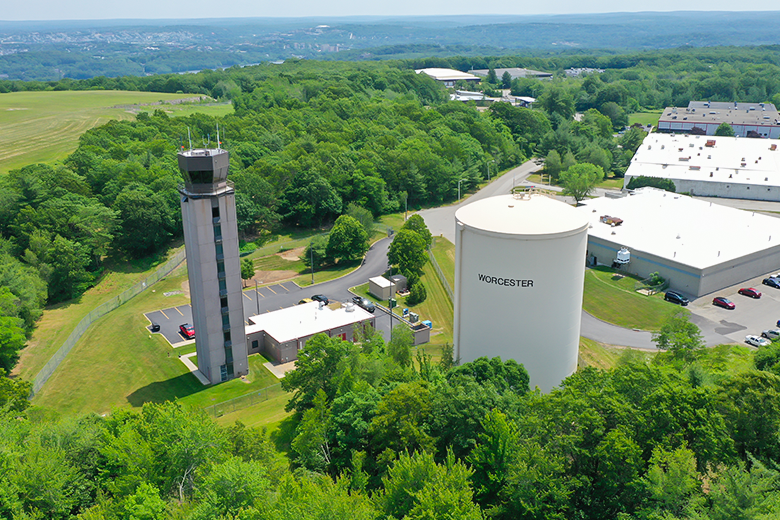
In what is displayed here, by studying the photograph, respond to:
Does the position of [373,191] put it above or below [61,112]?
below

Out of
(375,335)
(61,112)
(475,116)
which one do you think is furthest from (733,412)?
(61,112)

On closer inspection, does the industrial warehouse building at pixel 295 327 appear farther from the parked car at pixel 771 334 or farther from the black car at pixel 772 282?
the black car at pixel 772 282

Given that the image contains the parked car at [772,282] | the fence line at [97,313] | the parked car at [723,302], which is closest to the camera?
the fence line at [97,313]

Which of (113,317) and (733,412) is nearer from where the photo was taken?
(733,412)

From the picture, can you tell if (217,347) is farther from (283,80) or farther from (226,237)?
(283,80)

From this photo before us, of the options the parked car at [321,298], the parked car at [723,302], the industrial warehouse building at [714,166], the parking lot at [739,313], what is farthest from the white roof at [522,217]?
the industrial warehouse building at [714,166]

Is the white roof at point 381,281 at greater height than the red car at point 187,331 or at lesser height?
greater

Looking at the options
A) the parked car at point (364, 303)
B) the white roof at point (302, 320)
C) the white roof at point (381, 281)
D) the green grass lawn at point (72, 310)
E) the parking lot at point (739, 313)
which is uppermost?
the white roof at point (302, 320)

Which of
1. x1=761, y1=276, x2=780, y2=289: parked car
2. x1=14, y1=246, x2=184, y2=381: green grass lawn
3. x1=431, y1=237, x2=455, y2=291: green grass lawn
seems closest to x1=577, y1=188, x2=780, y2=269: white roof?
x1=761, y1=276, x2=780, y2=289: parked car
